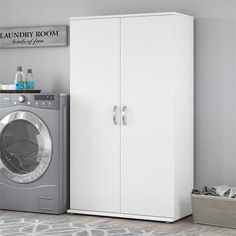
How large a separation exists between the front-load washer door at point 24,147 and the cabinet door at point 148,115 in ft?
2.34

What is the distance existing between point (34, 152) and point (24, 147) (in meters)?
0.10

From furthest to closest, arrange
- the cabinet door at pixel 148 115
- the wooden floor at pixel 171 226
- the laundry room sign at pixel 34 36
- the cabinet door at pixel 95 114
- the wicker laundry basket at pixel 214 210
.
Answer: the laundry room sign at pixel 34 36 < the cabinet door at pixel 95 114 < the cabinet door at pixel 148 115 < the wicker laundry basket at pixel 214 210 < the wooden floor at pixel 171 226

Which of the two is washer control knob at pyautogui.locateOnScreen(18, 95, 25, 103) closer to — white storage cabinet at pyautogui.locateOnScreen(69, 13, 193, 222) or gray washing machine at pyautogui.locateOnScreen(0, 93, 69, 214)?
gray washing machine at pyautogui.locateOnScreen(0, 93, 69, 214)

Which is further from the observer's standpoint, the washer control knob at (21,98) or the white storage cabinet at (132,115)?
the washer control knob at (21,98)

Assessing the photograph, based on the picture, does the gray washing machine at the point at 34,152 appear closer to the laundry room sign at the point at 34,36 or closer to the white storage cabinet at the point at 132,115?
the white storage cabinet at the point at 132,115

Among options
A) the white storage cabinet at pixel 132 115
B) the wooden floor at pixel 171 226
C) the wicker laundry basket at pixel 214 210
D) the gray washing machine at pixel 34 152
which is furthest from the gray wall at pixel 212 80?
the gray washing machine at pixel 34 152

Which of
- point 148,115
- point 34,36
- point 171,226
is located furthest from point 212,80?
point 34,36

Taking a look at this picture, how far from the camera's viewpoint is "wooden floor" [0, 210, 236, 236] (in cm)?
477

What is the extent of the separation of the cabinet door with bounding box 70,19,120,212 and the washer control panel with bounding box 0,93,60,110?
16cm

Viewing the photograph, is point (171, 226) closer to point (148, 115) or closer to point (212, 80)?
point (148, 115)

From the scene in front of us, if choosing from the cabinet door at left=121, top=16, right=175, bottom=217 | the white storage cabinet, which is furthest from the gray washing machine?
the cabinet door at left=121, top=16, right=175, bottom=217

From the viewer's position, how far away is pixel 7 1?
604cm

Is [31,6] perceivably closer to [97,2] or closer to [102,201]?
[97,2]

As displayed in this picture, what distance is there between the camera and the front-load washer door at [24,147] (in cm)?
536
